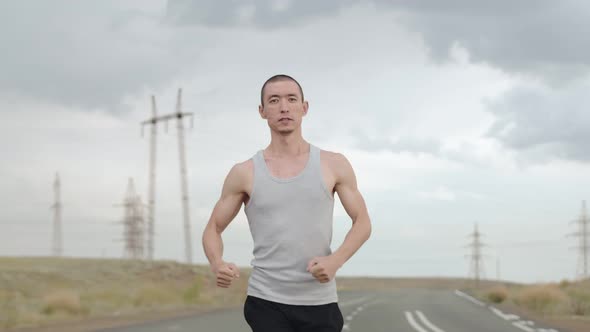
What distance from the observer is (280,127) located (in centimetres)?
449

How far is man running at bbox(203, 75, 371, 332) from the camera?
4344 mm

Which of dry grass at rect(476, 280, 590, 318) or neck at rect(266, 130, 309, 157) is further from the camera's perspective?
dry grass at rect(476, 280, 590, 318)

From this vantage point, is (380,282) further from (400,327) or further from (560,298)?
(400,327)

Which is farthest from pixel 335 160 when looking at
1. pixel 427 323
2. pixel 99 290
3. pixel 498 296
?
pixel 99 290

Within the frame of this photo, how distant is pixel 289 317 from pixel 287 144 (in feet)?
2.75

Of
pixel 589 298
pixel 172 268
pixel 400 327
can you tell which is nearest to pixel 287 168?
pixel 400 327

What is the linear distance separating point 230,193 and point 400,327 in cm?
1778

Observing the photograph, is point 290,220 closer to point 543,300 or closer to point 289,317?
point 289,317

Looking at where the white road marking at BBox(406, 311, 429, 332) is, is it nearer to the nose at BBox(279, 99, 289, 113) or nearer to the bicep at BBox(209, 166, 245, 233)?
the bicep at BBox(209, 166, 245, 233)

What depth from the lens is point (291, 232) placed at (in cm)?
433

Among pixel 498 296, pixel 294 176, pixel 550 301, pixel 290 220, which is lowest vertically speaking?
pixel 498 296

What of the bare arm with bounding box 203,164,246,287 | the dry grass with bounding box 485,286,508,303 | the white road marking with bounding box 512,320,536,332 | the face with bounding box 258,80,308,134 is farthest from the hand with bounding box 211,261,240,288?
the dry grass with bounding box 485,286,508,303

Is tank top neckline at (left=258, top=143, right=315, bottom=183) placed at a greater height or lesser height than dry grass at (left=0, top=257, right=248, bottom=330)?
greater

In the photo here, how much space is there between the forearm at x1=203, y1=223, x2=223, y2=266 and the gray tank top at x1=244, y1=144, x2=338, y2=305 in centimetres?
20
